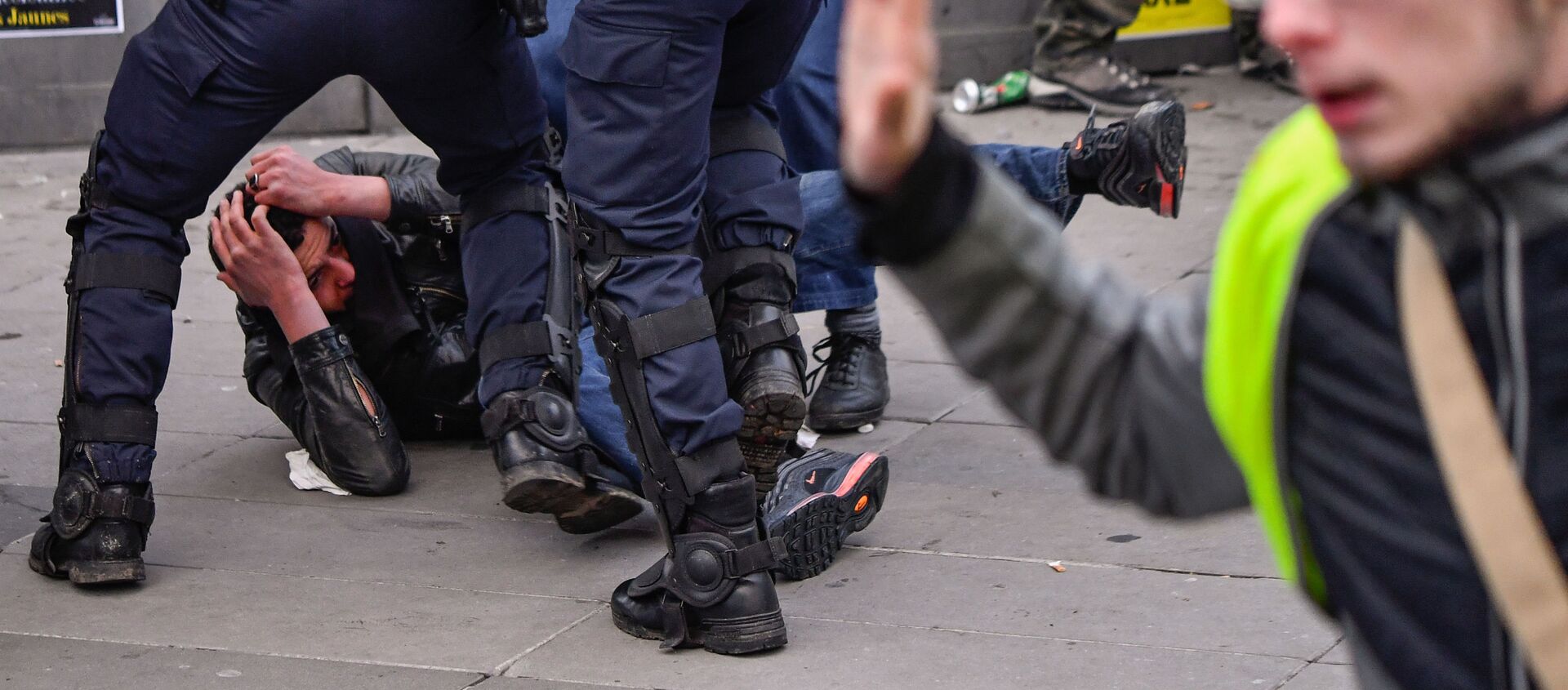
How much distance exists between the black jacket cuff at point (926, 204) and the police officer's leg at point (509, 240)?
7.22ft

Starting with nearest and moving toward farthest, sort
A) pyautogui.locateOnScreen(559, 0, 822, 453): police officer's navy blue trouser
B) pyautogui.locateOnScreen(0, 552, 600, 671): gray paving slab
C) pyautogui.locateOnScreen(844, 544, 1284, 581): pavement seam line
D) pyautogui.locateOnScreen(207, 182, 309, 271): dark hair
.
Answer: pyautogui.locateOnScreen(559, 0, 822, 453): police officer's navy blue trouser < pyautogui.locateOnScreen(0, 552, 600, 671): gray paving slab < pyautogui.locateOnScreen(844, 544, 1284, 581): pavement seam line < pyautogui.locateOnScreen(207, 182, 309, 271): dark hair

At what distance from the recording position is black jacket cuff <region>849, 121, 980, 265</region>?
125cm

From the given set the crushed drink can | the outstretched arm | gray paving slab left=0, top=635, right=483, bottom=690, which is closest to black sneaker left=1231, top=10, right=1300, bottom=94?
the crushed drink can

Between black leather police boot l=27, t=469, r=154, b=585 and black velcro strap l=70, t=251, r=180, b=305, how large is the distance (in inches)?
14.1

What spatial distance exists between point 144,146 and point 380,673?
3.62ft

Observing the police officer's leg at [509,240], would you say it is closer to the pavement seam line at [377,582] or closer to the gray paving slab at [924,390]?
the pavement seam line at [377,582]

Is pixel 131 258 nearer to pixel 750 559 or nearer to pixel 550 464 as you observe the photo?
pixel 550 464

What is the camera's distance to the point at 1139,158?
13.0 ft

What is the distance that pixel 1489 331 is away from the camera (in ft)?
3.80

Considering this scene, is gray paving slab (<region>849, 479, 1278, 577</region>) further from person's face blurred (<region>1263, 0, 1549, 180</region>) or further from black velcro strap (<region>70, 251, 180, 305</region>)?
person's face blurred (<region>1263, 0, 1549, 180</region>)

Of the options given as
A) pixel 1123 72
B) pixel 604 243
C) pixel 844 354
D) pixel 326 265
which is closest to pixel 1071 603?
pixel 604 243

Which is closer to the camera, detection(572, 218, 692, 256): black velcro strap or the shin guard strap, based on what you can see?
detection(572, 218, 692, 256): black velcro strap

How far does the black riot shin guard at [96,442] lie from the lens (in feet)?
11.3

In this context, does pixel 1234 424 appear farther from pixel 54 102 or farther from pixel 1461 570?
pixel 54 102
